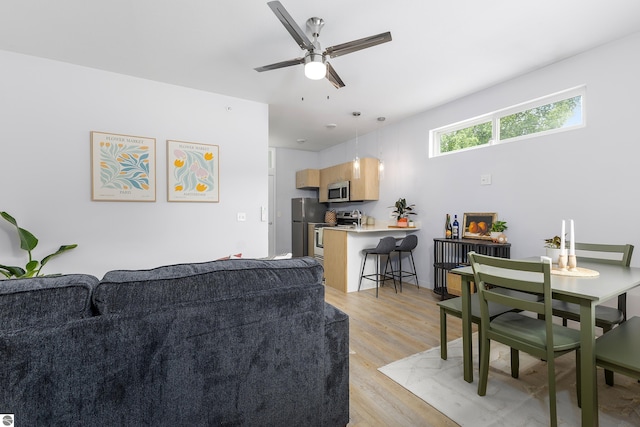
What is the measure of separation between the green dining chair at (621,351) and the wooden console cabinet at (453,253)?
5.30 feet

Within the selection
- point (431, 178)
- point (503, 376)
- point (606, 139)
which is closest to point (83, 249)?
point (503, 376)

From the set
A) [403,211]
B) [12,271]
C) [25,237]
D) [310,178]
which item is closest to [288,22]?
[25,237]

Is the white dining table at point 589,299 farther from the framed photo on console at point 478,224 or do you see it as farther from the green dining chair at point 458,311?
the framed photo on console at point 478,224

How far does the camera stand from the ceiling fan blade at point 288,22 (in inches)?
68.2

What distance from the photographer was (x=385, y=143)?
5.09 m

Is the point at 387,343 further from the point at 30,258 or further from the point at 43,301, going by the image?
the point at 30,258

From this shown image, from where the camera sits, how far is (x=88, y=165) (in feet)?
9.82

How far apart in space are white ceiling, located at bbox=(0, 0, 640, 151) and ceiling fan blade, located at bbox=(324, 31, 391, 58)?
275 millimetres

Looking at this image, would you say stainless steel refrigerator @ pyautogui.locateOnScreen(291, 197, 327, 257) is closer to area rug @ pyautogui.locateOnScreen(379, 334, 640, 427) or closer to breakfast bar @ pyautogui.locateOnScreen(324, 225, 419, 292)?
breakfast bar @ pyautogui.locateOnScreen(324, 225, 419, 292)

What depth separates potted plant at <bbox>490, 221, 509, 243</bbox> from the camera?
325 cm

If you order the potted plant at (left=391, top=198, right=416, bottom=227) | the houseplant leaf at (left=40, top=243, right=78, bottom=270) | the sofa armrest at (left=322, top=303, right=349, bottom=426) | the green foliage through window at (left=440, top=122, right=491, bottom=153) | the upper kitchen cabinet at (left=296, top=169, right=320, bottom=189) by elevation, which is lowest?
the sofa armrest at (left=322, top=303, right=349, bottom=426)

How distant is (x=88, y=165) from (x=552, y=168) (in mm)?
4855

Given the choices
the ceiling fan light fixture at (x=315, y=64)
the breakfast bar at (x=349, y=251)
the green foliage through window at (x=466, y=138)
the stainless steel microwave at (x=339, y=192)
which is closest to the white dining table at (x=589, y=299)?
the ceiling fan light fixture at (x=315, y=64)

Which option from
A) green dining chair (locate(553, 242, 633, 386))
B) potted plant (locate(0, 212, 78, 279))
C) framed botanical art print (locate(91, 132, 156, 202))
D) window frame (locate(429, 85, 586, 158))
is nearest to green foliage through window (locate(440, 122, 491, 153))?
window frame (locate(429, 85, 586, 158))
